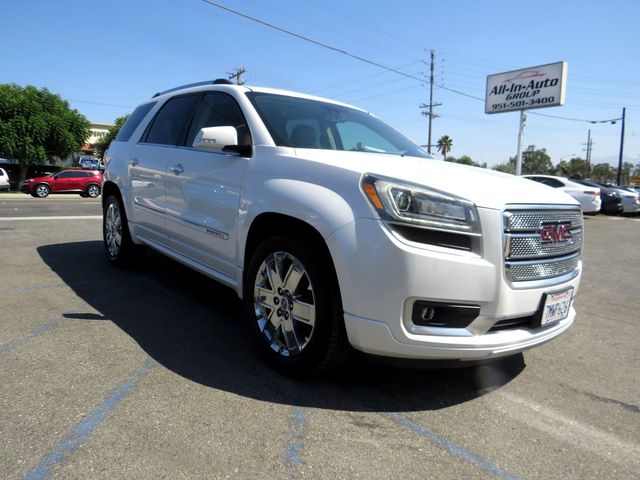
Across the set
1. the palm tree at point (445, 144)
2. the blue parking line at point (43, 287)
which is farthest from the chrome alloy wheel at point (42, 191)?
the palm tree at point (445, 144)

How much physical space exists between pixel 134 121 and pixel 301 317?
375cm

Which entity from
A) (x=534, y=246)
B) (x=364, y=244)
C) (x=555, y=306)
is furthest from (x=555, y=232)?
(x=364, y=244)

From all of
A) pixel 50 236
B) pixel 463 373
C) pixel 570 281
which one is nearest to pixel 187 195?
pixel 463 373

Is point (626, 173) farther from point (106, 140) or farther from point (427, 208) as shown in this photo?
point (427, 208)

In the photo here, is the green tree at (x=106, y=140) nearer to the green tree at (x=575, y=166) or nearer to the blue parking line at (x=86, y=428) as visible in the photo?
the blue parking line at (x=86, y=428)

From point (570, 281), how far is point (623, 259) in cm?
649

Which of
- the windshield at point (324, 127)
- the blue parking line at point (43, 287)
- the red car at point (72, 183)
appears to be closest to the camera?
the windshield at point (324, 127)

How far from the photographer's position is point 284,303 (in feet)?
9.61

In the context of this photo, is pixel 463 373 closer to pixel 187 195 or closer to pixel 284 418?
pixel 284 418

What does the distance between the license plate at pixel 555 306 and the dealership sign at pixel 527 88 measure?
25914 millimetres

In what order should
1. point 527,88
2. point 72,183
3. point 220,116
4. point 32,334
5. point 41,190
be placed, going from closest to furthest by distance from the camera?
1. point 32,334
2. point 220,116
3. point 41,190
4. point 72,183
5. point 527,88

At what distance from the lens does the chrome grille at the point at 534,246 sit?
2480mm

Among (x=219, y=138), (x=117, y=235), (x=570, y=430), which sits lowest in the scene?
(x=570, y=430)

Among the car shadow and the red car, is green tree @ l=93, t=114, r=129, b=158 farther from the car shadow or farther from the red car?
the car shadow
